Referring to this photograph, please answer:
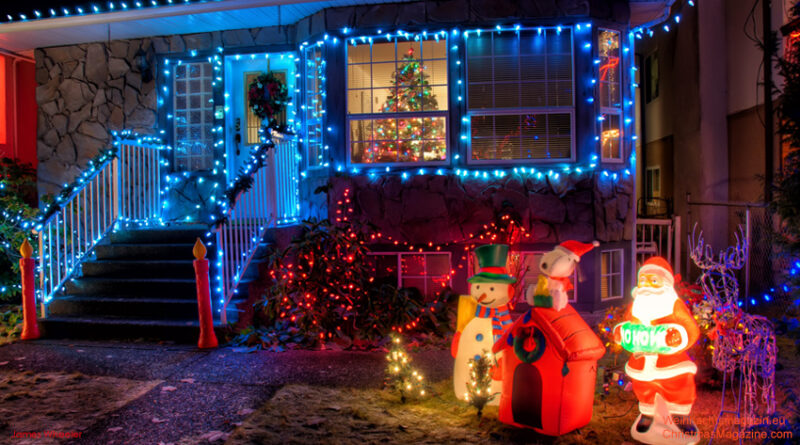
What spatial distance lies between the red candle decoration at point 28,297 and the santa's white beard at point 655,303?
6674 millimetres

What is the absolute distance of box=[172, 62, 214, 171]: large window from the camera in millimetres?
9008

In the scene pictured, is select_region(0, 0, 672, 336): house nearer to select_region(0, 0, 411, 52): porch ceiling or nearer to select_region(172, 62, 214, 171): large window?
select_region(0, 0, 411, 52): porch ceiling

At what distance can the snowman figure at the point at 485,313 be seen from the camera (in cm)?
414

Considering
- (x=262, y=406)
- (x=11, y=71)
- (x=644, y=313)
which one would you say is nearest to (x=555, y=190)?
(x=644, y=313)

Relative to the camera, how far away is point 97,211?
307 inches

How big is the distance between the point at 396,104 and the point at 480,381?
482cm

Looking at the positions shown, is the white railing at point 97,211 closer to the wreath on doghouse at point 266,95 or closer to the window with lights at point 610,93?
the wreath on doghouse at point 266,95

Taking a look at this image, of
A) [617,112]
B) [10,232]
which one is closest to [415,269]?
[617,112]

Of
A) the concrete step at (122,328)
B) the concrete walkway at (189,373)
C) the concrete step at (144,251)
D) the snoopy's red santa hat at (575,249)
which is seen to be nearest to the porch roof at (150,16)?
the concrete step at (144,251)

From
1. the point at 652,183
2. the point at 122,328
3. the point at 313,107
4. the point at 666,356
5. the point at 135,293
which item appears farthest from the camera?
the point at 652,183

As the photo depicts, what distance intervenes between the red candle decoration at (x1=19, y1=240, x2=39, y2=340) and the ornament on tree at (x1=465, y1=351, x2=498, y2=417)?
5.51m

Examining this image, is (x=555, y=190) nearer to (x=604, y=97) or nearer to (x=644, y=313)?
(x=604, y=97)

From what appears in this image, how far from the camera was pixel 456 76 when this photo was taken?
760 centimetres

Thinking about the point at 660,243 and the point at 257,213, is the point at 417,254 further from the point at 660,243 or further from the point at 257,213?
the point at 660,243
